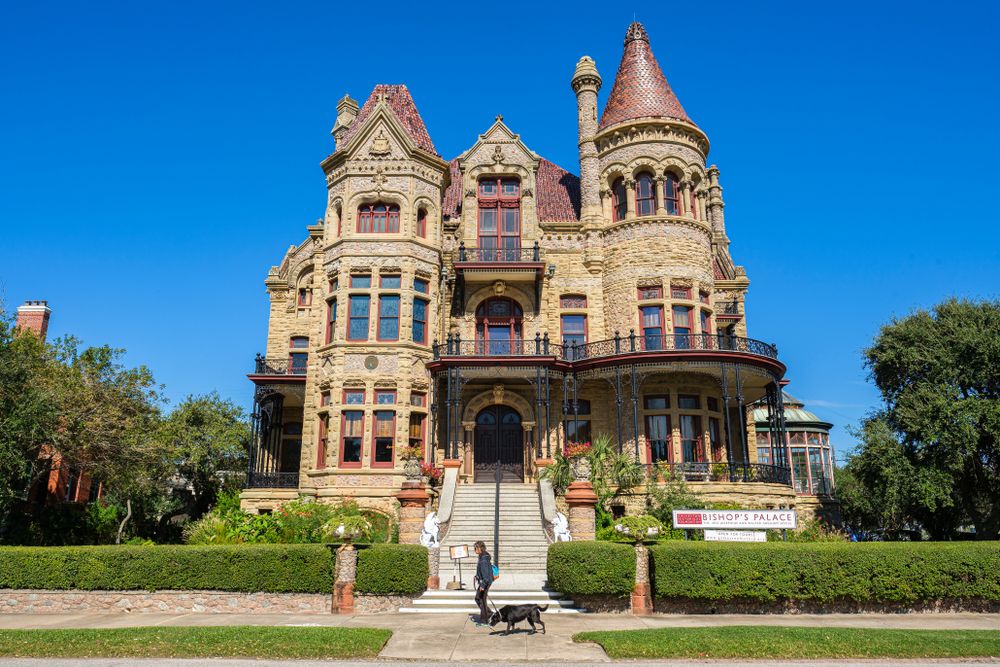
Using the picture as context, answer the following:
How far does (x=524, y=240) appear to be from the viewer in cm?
2898

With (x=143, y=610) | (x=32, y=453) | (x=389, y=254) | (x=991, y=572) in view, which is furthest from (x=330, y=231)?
(x=991, y=572)

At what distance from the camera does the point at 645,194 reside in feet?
94.9

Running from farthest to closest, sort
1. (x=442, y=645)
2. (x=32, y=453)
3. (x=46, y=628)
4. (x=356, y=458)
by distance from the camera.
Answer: (x=356, y=458) < (x=32, y=453) < (x=46, y=628) < (x=442, y=645)

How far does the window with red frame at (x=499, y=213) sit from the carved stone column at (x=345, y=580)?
15.9 m

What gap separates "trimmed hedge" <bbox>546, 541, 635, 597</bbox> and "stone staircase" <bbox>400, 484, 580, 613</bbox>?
0.70 meters

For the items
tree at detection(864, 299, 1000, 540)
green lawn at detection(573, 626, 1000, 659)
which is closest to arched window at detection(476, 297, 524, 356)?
tree at detection(864, 299, 1000, 540)

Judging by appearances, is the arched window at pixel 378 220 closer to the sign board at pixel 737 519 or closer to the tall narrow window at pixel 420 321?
the tall narrow window at pixel 420 321

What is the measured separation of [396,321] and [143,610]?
42.9ft

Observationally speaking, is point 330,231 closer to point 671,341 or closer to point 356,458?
point 356,458

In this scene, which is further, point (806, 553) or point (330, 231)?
point (330, 231)

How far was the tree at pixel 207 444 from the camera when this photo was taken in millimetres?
29969

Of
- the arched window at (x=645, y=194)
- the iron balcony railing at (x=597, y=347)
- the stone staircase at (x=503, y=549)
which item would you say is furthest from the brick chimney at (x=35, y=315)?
the arched window at (x=645, y=194)

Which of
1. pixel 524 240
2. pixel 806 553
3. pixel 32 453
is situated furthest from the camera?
pixel 524 240

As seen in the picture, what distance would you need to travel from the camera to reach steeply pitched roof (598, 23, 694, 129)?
95.9 feet
